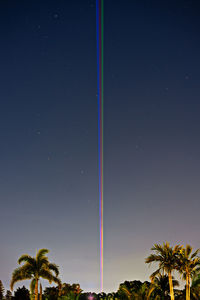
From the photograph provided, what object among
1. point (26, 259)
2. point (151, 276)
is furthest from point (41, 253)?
point (151, 276)

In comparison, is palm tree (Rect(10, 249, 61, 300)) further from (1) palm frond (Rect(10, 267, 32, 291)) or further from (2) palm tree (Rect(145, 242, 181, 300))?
(2) palm tree (Rect(145, 242, 181, 300))

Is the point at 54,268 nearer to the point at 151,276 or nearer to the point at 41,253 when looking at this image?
the point at 41,253

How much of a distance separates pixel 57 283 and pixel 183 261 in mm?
14075

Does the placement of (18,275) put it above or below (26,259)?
below

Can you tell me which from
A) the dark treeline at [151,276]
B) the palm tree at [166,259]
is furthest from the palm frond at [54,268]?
the palm tree at [166,259]

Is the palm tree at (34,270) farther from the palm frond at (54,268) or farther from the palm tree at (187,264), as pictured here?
the palm tree at (187,264)

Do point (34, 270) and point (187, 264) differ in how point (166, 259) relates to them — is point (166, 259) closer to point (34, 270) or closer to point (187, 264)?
point (187, 264)

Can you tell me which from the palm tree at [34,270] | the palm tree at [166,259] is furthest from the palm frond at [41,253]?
the palm tree at [166,259]

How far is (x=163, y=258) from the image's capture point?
105 ft

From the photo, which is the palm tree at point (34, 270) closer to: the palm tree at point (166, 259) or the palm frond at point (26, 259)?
the palm frond at point (26, 259)

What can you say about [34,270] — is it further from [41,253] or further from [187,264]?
[187,264]

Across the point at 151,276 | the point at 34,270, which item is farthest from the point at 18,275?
the point at 151,276

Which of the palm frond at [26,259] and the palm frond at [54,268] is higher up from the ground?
the palm frond at [26,259]

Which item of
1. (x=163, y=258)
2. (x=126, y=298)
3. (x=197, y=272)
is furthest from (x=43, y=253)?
(x=197, y=272)
